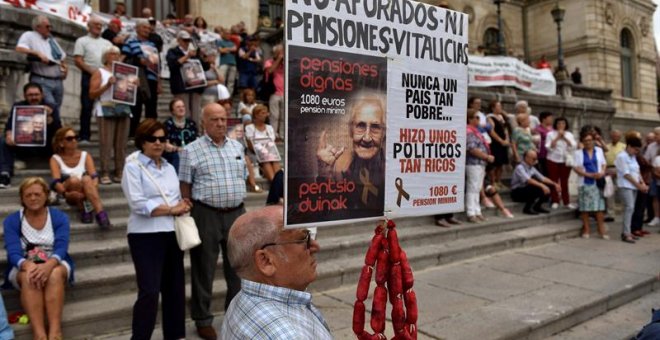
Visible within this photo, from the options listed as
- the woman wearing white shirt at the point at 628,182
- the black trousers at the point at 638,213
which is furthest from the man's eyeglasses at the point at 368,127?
the black trousers at the point at 638,213

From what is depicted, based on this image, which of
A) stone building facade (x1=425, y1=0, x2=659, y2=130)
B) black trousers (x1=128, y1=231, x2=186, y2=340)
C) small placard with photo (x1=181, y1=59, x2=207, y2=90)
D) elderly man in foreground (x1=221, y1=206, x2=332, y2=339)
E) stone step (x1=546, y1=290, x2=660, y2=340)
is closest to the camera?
elderly man in foreground (x1=221, y1=206, x2=332, y2=339)

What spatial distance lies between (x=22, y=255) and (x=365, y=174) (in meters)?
3.06

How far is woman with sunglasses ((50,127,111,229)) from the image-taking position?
555 cm

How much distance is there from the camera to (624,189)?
934 cm

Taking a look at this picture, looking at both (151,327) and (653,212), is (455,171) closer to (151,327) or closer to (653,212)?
(151,327)

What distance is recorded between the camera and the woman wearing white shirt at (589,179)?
9359 millimetres

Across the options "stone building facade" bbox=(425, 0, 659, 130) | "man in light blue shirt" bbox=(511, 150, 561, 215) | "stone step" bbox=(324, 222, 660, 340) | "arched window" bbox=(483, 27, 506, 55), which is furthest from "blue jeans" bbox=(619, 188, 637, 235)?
"arched window" bbox=(483, 27, 506, 55)

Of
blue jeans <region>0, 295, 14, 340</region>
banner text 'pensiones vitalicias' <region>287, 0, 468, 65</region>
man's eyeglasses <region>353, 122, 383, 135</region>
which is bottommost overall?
blue jeans <region>0, 295, 14, 340</region>

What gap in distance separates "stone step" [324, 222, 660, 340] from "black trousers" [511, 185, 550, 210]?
168cm

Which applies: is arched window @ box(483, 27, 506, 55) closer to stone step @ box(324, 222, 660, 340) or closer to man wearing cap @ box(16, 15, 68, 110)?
stone step @ box(324, 222, 660, 340)

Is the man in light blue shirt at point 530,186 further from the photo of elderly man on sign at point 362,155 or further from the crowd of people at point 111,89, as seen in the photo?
the photo of elderly man on sign at point 362,155

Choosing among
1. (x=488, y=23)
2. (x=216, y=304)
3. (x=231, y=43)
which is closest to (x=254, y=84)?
(x=231, y=43)

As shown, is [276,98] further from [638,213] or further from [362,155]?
[362,155]

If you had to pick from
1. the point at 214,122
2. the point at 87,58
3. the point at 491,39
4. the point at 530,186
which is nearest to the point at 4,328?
the point at 214,122
